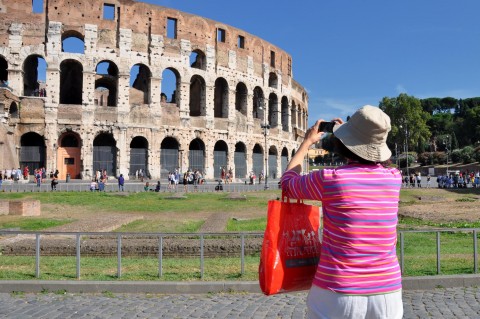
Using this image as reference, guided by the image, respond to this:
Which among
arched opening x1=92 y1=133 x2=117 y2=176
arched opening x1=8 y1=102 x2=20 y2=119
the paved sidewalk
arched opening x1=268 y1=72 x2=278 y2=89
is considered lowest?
the paved sidewalk

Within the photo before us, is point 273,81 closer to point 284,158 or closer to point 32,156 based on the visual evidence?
point 284,158

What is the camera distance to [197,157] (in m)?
36.1

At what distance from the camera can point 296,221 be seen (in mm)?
2264

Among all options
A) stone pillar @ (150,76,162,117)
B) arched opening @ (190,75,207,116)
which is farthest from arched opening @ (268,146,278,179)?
stone pillar @ (150,76,162,117)

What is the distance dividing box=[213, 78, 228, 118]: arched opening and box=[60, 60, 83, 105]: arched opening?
11.8 meters

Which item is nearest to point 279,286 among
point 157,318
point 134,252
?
point 157,318

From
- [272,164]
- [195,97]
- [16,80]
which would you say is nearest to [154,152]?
[195,97]

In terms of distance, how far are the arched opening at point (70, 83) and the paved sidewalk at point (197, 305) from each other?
34.7 m

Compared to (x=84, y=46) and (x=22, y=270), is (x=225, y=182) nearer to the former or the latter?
(x=84, y=46)

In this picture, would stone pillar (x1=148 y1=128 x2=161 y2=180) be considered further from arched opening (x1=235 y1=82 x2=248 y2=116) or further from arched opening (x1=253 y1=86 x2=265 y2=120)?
arched opening (x1=253 y1=86 x2=265 y2=120)

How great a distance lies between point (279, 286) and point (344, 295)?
35 cm

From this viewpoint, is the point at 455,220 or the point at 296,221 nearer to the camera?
the point at 296,221

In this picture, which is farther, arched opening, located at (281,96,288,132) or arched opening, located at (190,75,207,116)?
arched opening, located at (281,96,288,132)

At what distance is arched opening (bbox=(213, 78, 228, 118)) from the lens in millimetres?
38469
